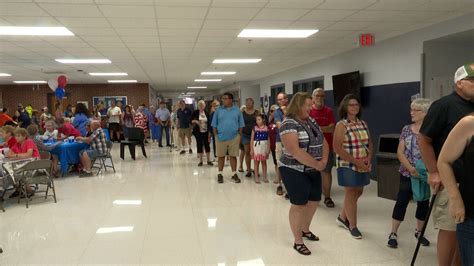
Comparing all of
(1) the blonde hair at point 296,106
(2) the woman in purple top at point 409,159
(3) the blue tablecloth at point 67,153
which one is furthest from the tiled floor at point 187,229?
(1) the blonde hair at point 296,106

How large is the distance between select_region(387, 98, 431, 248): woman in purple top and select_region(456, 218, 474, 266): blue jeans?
1.37m

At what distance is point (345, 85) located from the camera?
299 inches

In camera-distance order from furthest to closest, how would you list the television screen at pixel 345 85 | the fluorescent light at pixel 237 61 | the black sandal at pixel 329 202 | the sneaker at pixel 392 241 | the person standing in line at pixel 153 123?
the person standing in line at pixel 153 123 < the fluorescent light at pixel 237 61 < the television screen at pixel 345 85 < the black sandal at pixel 329 202 < the sneaker at pixel 392 241

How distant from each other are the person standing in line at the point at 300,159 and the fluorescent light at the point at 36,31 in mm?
3913

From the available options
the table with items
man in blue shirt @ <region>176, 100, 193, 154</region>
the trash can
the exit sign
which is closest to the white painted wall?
the exit sign

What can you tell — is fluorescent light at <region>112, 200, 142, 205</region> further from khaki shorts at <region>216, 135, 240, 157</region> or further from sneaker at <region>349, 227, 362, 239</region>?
sneaker at <region>349, 227, 362, 239</region>

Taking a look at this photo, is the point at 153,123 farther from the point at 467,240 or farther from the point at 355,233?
the point at 467,240

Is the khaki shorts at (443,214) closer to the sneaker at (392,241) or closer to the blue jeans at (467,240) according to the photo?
the blue jeans at (467,240)

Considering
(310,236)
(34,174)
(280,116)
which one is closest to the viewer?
(310,236)

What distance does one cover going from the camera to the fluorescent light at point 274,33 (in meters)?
5.69

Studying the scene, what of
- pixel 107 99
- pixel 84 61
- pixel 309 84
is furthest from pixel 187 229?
pixel 107 99

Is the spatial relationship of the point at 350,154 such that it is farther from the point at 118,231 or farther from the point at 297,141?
the point at 118,231

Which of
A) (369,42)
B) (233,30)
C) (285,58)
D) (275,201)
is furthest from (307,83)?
(275,201)

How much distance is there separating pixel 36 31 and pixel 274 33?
3.70 m
